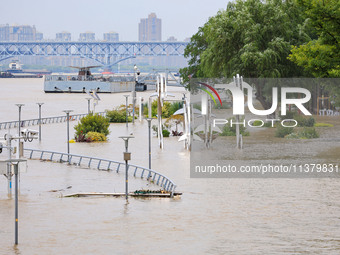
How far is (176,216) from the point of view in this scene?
92.4 feet

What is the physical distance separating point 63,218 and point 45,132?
39.4 meters

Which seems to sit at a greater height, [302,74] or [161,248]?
[302,74]

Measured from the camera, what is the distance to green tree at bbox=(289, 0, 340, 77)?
46.6m

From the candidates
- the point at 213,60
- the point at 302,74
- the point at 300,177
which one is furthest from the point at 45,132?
the point at 300,177

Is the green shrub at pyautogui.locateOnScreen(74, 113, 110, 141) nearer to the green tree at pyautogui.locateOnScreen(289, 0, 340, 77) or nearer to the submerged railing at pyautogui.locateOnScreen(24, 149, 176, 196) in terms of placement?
the submerged railing at pyautogui.locateOnScreen(24, 149, 176, 196)

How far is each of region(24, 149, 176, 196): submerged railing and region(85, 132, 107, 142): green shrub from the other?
367 inches

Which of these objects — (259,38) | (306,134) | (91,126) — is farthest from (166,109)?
(306,134)

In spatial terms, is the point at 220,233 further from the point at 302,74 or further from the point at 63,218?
the point at 302,74

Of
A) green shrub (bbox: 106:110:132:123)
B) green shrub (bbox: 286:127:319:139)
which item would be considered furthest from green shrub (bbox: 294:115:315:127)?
green shrub (bbox: 106:110:132:123)

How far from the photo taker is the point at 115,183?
36.2 m

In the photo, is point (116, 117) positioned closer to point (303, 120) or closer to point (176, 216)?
point (303, 120)

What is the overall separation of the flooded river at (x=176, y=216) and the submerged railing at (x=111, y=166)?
69 cm

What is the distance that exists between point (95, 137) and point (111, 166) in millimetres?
15935

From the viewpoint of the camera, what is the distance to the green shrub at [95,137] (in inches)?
2280
